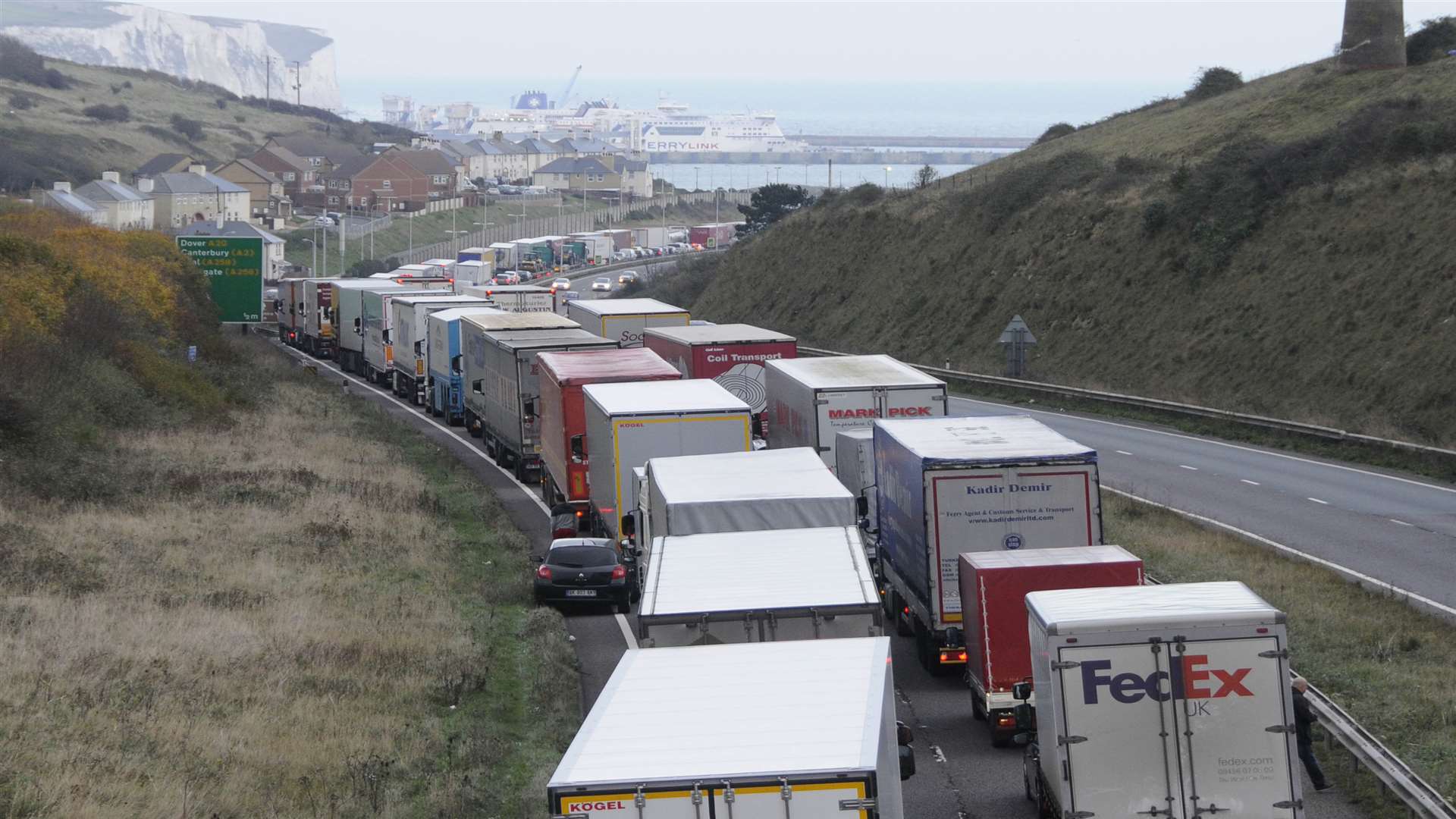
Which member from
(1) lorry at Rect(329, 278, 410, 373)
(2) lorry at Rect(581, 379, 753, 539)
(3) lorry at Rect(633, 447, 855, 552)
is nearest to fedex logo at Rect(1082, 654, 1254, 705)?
(3) lorry at Rect(633, 447, 855, 552)

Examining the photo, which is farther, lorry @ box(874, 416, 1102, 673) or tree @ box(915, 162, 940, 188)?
tree @ box(915, 162, 940, 188)

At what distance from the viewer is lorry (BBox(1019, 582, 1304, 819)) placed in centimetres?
1211

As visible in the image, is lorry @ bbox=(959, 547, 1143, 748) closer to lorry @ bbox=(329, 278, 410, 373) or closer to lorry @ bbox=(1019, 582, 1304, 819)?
lorry @ bbox=(1019, 582, 1304, 819)

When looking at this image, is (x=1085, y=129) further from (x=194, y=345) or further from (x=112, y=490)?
(x=112, y=490)

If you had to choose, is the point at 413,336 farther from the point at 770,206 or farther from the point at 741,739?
the point at 770,206

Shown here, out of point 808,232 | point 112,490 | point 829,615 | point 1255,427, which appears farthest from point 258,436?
point 808,232

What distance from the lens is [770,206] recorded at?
4823 inches

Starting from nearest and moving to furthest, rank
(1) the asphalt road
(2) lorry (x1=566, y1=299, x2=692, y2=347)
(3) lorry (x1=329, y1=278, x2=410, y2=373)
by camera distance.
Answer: (1) the asphalt road, (2) lorry (x1=566, y1=299, x2=692, y2=347), (3) lorry (x1=329, y1=278, x2=410, y2=373)

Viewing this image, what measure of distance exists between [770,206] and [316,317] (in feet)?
174

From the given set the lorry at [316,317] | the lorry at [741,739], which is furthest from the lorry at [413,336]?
the lorry at [741,739]

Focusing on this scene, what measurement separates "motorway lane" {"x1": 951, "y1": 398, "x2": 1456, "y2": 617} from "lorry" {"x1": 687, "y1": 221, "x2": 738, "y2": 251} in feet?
423

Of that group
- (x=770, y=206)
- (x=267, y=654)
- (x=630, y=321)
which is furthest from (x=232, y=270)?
(x=770, y=206)

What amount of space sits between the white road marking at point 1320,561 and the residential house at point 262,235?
102 metres

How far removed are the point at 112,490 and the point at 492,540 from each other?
6.99 metres
